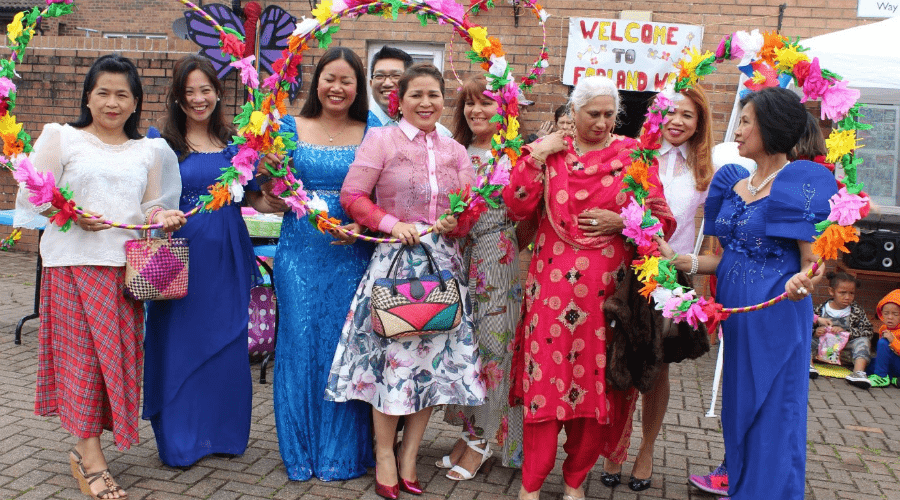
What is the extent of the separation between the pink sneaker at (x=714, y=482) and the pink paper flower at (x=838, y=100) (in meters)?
1.91

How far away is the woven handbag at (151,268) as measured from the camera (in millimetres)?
4031

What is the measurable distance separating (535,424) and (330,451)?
3.65ft

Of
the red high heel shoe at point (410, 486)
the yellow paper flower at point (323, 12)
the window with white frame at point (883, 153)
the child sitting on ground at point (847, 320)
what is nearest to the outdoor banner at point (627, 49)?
the window with white frame at point (883, 153)

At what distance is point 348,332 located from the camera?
13.9ft

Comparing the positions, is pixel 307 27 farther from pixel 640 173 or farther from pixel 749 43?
pixel 749 43

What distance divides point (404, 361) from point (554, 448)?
83cm

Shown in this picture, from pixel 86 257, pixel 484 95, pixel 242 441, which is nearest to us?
pixel 86 257

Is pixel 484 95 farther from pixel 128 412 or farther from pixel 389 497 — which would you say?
pixel 128 412

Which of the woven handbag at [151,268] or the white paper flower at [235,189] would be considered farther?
the white paper flower at [235,189]

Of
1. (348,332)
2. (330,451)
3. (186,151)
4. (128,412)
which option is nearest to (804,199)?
(348,332)

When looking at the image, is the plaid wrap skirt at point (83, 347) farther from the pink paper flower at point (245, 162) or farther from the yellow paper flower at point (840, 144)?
the yellow paper flower at point (840, 144)

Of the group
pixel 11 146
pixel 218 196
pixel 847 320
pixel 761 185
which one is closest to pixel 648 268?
pixel 761 185

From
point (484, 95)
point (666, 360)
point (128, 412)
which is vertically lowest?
point (128, 412)

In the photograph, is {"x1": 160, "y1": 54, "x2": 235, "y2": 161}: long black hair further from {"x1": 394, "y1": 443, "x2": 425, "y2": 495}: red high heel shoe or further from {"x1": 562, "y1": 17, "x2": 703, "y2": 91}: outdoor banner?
{"x1": 562, "y1": 17, "x2": 703, "y2": 91}: outdoor banner
